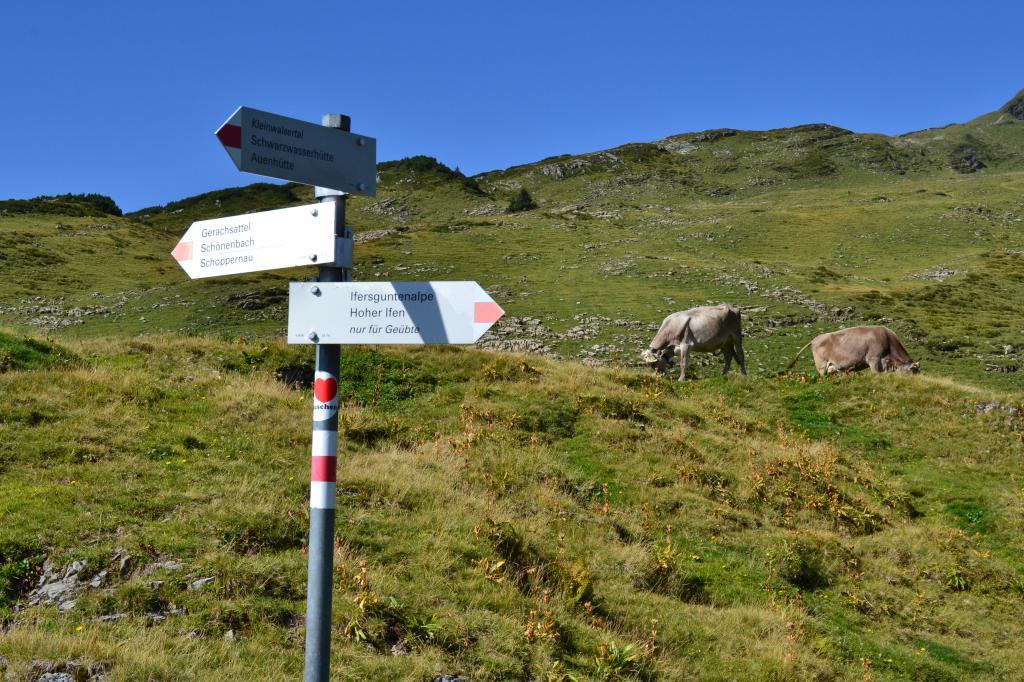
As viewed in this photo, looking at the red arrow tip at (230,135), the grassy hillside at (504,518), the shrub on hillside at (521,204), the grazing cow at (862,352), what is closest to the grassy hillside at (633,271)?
the shrub on hillside at (521,204)

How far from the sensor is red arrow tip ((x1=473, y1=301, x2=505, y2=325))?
469 centimetres

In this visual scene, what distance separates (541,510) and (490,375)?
7489 millimetres

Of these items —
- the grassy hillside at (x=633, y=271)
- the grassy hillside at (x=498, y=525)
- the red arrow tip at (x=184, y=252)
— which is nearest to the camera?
the red arrow tip at (x=184, y=252)

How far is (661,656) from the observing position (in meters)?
8.45

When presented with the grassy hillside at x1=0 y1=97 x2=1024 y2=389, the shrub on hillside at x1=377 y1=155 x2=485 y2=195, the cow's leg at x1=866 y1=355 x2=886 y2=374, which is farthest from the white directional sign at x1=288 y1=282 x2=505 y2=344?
the shrub on hillside at x1=377 y1=155 x2=485 y2=195

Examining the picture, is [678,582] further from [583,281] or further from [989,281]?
[989,281]

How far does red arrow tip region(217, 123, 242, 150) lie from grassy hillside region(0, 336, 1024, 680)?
4.46m

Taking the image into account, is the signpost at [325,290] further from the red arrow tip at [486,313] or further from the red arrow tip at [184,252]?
the red arrow tip at [184,252]

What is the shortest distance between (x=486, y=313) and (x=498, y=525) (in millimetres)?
6070

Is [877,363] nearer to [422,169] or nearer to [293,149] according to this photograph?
[293,149]

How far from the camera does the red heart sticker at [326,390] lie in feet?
15.4

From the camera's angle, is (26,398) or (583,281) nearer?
(26,398)

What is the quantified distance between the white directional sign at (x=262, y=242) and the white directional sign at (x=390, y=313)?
229 mm

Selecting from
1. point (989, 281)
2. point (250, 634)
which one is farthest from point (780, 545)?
point (989, 281)
